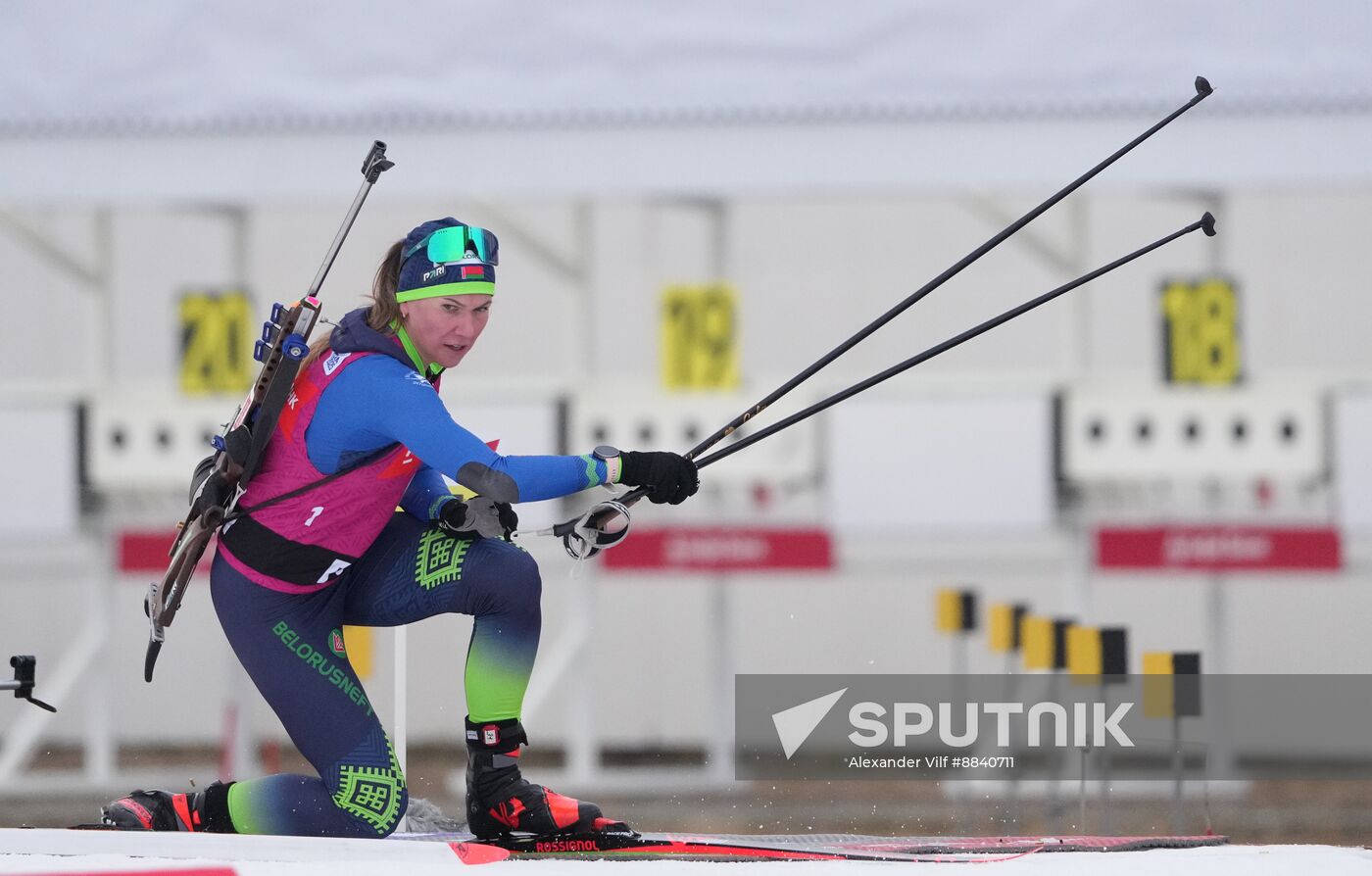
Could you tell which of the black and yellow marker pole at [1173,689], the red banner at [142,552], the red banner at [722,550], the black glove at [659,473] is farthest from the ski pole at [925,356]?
the red banner at [142,552]

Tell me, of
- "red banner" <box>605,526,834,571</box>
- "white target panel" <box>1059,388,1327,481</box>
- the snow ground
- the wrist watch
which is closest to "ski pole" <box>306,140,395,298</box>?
the wrist watch

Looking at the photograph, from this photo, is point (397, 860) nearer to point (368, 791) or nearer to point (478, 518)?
point (368, 791)

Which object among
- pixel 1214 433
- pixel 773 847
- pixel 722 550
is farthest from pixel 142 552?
pixel 773 847

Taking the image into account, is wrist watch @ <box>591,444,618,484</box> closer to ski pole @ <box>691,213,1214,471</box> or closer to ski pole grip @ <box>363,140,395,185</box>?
ski pole @ <box>691,213,1214,471</box>

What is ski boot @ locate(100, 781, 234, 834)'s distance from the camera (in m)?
3.61

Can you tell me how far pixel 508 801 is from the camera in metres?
3.56

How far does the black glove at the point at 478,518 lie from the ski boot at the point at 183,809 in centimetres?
69

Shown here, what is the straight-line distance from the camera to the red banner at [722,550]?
9.41 meters

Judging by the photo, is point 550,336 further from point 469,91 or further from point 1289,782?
point 1289,782

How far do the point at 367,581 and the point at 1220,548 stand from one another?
644 cm

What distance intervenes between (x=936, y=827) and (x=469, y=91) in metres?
4.07

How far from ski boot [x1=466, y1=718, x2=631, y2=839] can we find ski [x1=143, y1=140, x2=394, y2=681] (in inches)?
24.6

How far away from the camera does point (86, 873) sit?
3057mm

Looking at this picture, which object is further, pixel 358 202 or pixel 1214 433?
pixel 1214 433
